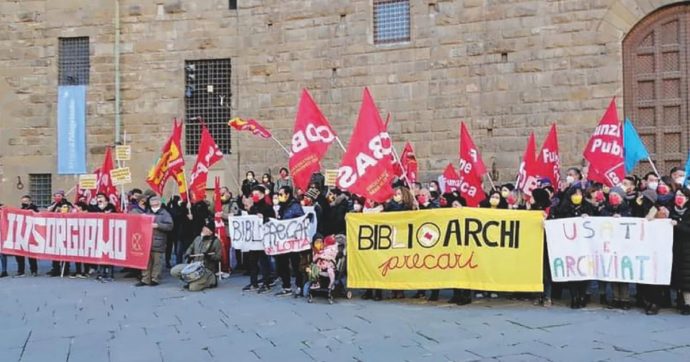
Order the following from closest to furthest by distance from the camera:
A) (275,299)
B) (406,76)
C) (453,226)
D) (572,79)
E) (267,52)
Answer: (453,226)
(275,299)
(572,79)
(406,76)
(267,52)

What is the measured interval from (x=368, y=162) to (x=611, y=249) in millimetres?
3480

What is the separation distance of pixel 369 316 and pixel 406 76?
9.21 metres

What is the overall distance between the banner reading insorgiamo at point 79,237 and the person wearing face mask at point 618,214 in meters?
7.69

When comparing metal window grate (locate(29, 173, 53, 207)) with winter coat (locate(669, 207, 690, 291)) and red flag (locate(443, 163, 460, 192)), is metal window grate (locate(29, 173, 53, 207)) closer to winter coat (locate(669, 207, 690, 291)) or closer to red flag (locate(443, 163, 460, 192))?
red flag (locate(443, 163, 460, 192))

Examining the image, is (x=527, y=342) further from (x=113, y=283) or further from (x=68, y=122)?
(x=68, y=122)

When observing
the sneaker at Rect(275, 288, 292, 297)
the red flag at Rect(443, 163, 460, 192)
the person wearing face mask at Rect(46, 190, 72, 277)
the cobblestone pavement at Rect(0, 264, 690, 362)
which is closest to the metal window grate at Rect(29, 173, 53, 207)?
the person wearing face mask at Rect(46, 190, 72, 277)

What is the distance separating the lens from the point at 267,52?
17.9 meters

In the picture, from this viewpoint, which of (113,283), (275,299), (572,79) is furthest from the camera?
(572,79)

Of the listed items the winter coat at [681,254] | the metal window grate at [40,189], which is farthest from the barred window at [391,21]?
the metal window grate at [40,189]

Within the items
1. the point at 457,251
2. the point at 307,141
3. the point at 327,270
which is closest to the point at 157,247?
the point at 307,141

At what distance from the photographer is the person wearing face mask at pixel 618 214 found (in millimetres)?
8867

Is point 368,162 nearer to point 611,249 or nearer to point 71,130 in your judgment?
point 611,249

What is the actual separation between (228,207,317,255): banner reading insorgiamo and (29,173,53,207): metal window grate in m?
10.6

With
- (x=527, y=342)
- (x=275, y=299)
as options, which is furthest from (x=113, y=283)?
(x=527, y=342)
